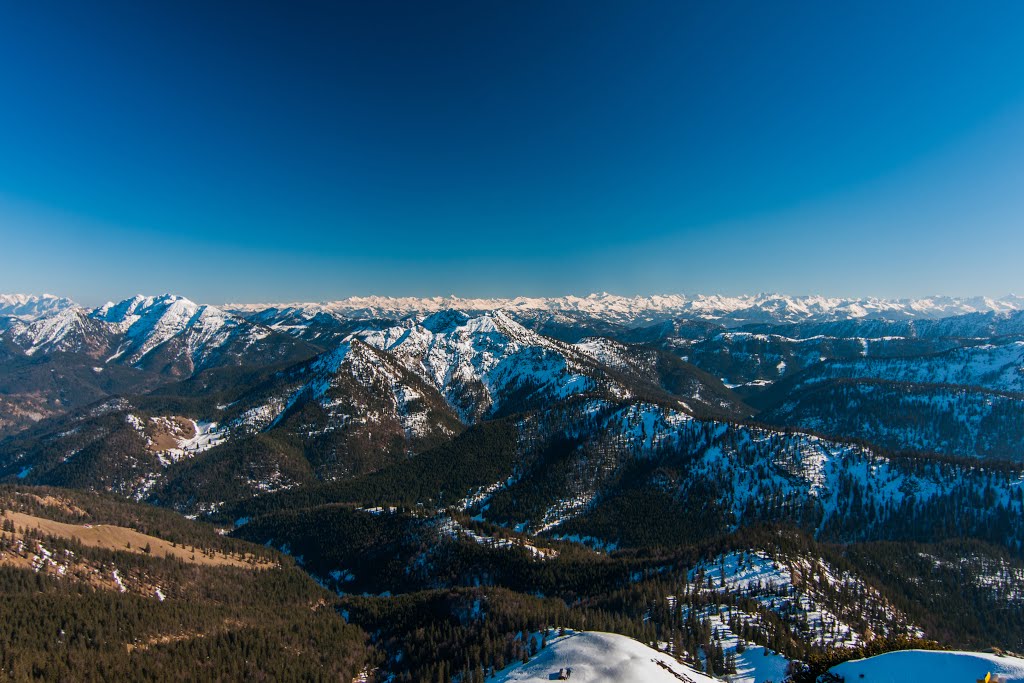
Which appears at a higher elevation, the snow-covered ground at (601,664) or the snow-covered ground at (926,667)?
the snow-covered ground at (926,667)

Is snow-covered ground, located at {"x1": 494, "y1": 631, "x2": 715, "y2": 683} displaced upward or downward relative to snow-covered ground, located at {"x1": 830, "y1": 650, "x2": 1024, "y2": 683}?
downward

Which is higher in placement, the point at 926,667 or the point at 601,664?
the point at 926,667

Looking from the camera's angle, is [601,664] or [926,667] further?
[601,664]

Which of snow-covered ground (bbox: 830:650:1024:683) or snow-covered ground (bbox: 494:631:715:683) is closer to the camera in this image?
snow-covered ground (bbox: 830:650:1024:683)

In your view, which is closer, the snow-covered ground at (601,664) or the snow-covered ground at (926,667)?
the snow-covered ground at (926,667)
